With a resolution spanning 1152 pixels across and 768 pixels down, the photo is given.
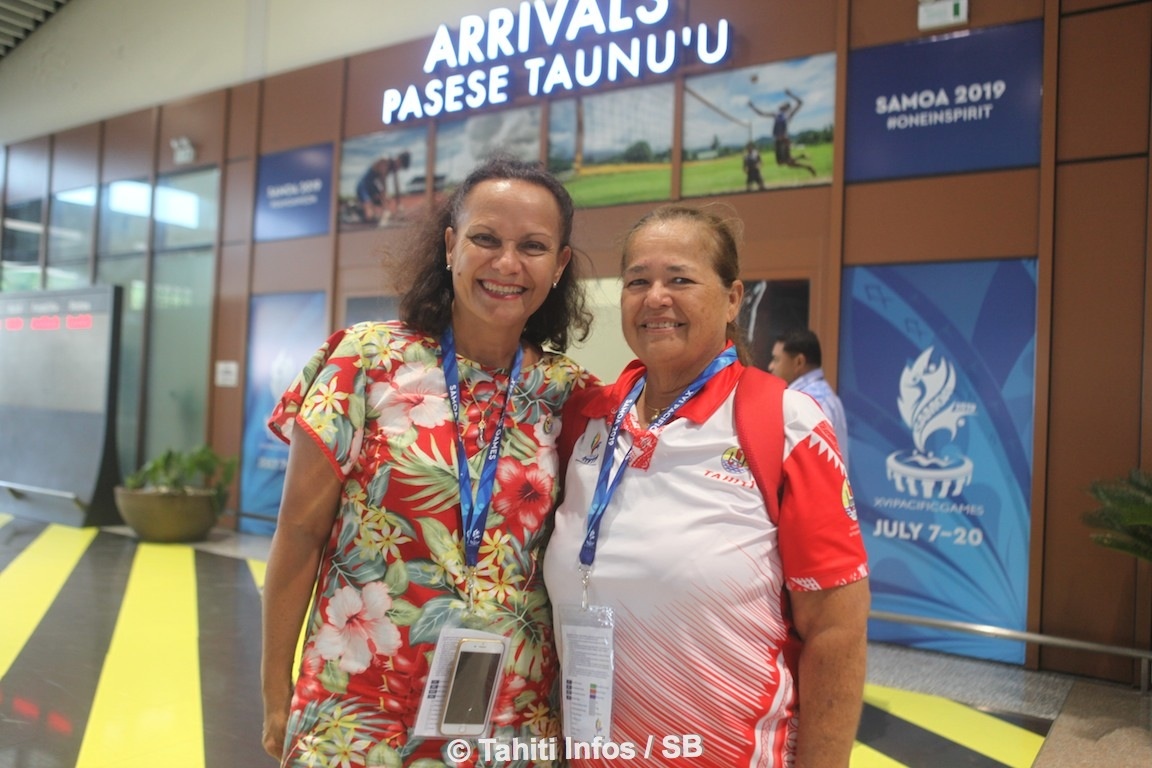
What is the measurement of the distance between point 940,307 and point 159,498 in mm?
6533

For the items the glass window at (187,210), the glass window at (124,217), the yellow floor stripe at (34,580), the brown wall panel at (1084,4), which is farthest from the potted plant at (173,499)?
the brown wall panel at (1084,4)

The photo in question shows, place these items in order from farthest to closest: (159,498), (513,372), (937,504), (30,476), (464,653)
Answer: (30,476), (159,498), (937,504), (513,372), (464,653)

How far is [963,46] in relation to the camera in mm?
5375

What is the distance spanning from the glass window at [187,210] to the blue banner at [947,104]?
690 centimetres

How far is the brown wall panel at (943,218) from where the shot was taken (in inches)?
203

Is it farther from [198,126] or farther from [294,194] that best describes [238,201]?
[198,126]

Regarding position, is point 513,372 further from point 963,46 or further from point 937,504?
point 963,46

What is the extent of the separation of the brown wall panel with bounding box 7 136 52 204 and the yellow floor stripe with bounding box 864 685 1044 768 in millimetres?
11692

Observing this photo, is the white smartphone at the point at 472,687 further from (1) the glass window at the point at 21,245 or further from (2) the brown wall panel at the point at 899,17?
(1) the glass window at the point at 21,245

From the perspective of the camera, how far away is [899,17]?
18.3ft

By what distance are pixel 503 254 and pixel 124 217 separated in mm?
10625

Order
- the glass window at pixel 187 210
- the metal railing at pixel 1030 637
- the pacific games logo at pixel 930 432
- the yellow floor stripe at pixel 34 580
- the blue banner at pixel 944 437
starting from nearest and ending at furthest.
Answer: the metal railing at pixel 1030 637 < the yellow floor stripe at pixel 34 580 < the blue banner at pixel 944 437 < the pacific games logo at pixel 930 432 < the glass window at pixel 187 210

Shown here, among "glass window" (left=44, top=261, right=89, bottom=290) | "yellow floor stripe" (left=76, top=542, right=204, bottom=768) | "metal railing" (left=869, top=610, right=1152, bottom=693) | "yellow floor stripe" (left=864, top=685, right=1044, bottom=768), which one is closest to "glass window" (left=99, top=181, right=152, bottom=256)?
"glass window" (left=44, top=261, right=89, bottom=290)

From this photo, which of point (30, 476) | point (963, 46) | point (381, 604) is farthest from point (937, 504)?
point (30, 476)
